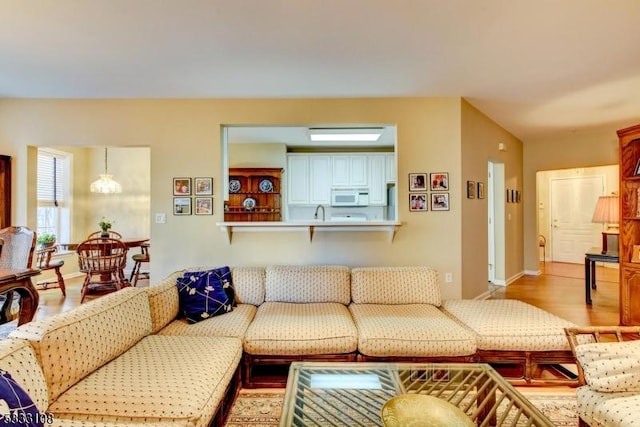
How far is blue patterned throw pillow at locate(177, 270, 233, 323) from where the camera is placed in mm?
2596

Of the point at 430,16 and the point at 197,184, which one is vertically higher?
the point at 430,16

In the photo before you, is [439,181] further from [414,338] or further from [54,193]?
[54,193]

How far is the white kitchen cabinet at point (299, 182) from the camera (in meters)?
6.48

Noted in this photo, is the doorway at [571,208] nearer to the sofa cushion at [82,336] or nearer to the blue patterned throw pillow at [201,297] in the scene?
the blue patterned throw pillow at [201,297]

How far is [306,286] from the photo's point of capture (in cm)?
302

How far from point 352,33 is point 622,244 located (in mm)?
3527

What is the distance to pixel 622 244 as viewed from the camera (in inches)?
140

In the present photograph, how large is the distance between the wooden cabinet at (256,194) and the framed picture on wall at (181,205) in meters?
2.28

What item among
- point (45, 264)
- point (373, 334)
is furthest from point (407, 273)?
point (45, 264)

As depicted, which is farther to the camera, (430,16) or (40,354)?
(430,16)

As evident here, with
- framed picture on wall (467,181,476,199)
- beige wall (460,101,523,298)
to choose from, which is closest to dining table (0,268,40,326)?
beige wall (460,101,523,298)

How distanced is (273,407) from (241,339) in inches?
18.0

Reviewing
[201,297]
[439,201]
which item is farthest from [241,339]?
[439,201]

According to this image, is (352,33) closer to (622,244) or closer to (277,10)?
(277,10)
